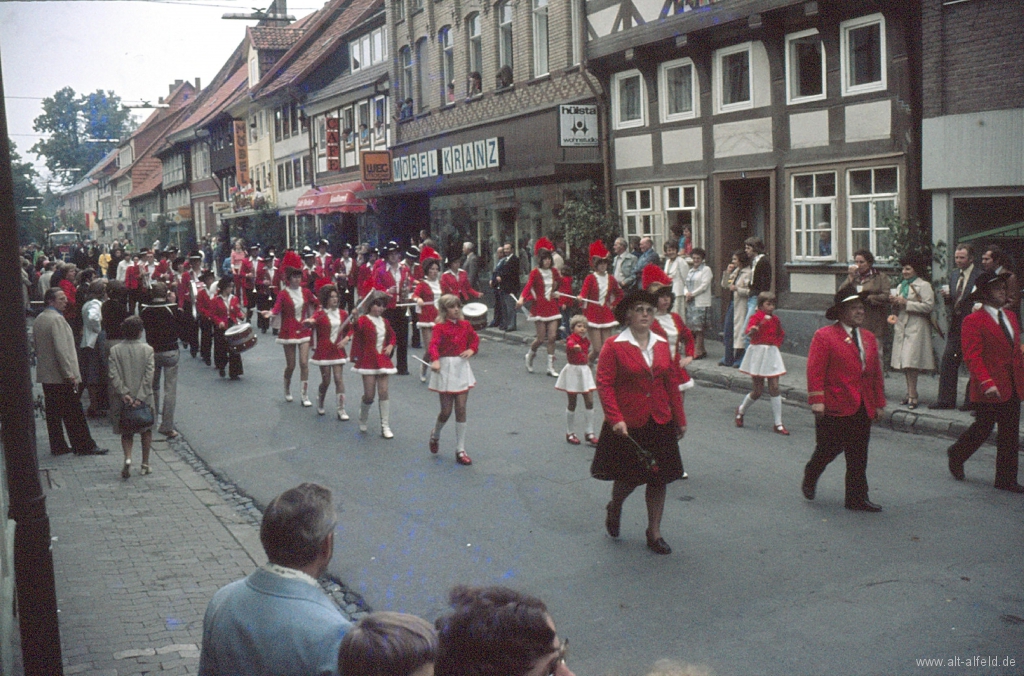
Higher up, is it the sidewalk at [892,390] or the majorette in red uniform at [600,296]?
the majorette in red uniform at [600,296]

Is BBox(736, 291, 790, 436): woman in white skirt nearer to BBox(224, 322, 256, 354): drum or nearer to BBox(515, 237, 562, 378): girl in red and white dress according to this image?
BBox(515, 237, 562, 378): girl in red and white dress

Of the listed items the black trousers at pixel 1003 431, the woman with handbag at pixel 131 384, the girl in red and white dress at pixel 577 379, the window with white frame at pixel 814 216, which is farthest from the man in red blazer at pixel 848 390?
the window with white frame at pixel 814 216

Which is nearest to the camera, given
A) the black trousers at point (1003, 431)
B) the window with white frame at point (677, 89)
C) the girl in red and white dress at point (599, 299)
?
the black trousers at point (1003, 431)

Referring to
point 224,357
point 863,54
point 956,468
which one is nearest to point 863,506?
point 956,468

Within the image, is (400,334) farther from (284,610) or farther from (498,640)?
(498,640)

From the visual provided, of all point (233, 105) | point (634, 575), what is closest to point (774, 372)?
point (634, 575)

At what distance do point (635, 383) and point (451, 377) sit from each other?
10.6 feet

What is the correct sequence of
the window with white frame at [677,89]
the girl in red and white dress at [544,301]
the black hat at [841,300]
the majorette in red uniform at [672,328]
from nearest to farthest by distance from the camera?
the black hat at [841,300]
the majorette in red uniform at [672,328]
the girl in red and white dress at [544,301]
the window with white frame at [677,89]

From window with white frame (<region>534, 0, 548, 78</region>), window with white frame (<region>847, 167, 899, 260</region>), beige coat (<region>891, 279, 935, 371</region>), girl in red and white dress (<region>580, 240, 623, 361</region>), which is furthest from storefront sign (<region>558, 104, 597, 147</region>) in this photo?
beige coat (<region>891, 279, 935, 371</region>)

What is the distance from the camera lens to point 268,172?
2034 inches

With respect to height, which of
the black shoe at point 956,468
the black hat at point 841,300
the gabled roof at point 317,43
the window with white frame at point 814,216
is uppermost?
the gabled roof at point 317,43

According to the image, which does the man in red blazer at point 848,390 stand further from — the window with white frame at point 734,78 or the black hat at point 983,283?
the window with white frame at point 734,78

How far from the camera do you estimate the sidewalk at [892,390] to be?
11.0 metres

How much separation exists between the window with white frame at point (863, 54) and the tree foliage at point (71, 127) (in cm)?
5793
